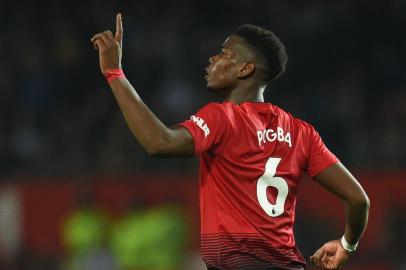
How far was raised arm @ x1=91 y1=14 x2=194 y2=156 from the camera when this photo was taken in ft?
13.2

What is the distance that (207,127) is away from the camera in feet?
13.8

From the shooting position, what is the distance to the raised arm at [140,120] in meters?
4.02

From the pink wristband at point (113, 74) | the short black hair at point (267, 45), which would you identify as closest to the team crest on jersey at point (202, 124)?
the pink wristband at point (113, 74)

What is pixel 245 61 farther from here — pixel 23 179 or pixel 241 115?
pixel 23 179

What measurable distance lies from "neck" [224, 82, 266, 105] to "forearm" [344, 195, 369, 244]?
0.68 meters

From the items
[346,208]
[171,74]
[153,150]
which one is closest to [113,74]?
[153,150]

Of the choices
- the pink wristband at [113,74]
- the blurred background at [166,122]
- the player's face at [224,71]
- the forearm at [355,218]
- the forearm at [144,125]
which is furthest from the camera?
the blurred background at [166,122]

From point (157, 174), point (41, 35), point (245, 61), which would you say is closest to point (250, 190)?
point (245, 61)

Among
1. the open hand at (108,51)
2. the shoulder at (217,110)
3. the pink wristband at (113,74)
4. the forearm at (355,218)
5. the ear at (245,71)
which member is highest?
the open hand at (108,51)

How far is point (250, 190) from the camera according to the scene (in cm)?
439

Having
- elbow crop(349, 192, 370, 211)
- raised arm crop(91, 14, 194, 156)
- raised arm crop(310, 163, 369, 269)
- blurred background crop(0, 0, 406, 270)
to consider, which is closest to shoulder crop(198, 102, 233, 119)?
raised arm crop(91, 14, 194, 156)

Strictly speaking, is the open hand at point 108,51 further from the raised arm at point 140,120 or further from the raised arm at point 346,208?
the raised arm at point 346,208

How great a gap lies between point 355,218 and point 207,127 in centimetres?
100

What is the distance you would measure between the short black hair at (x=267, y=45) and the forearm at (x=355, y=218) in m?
0.74
